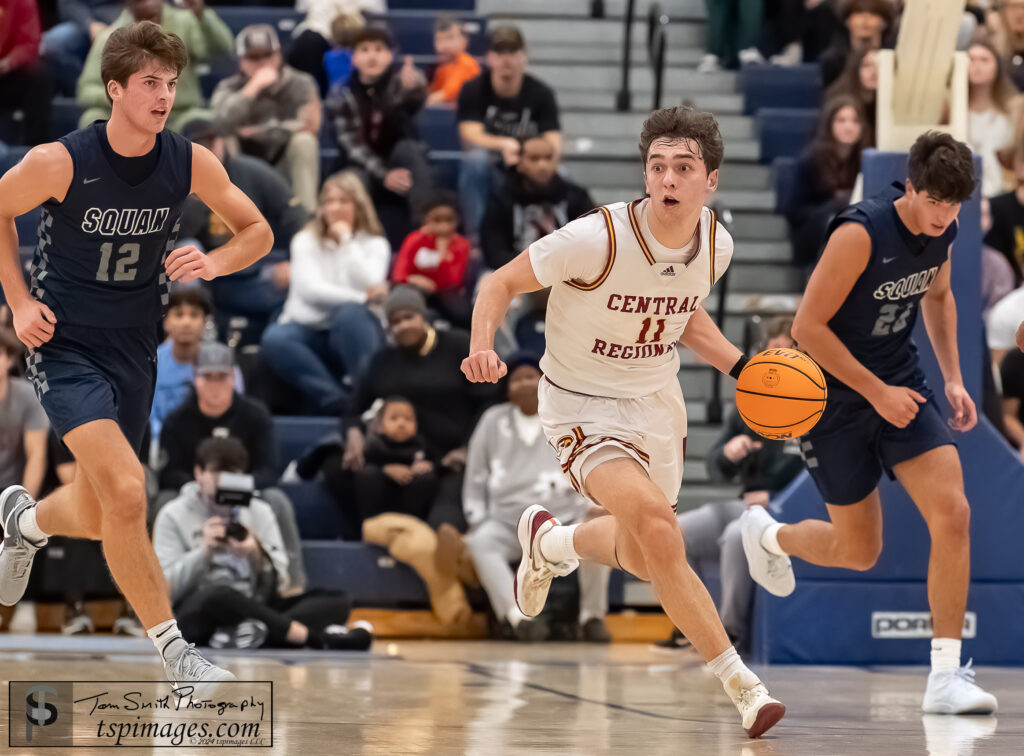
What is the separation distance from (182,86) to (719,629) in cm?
739

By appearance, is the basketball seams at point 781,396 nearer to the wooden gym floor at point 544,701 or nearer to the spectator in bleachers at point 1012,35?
the wooden gym floor at point 544,701

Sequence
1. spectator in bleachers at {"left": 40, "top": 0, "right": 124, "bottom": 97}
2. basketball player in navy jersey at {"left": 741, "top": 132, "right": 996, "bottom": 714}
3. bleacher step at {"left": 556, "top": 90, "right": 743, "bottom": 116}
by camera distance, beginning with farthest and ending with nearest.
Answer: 1. bleacher step at {"left": 556, "top": 90, "right": 743, "bottom": 116}
2. spectator in bleachers at {"left": 40, "top": 0, "right": 124, "bottom": 97}
3. basketball player in navy jersey at {"left": 741, "top": 132, "right": 996, "bottom": 714}

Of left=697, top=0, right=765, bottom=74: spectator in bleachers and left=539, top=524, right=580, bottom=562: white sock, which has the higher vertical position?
left=697, top=0, right=765, bottom=74: spectator in bleachers

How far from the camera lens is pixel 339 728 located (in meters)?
5.17

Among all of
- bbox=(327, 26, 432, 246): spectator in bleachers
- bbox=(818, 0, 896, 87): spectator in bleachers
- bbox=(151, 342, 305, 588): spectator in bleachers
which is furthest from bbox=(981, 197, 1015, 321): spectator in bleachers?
bbox=(151, 342, 305, 588): spectator in bleachers

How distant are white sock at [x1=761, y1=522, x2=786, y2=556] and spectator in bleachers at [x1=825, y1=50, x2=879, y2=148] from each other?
4754 millimetres

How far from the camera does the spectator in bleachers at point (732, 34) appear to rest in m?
12.5

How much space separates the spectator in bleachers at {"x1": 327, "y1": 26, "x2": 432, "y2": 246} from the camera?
425 inches

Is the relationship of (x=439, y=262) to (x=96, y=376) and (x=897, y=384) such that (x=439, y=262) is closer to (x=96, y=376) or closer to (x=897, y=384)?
(x=897, y=384)

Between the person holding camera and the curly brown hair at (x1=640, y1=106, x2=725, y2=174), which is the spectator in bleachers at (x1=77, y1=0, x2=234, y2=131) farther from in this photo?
the curly brown hair at (x1=640, y1=106, x2=725, y2=174)

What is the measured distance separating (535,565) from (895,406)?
155cm

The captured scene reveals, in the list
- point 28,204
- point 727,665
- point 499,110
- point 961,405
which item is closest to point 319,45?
point 499,110

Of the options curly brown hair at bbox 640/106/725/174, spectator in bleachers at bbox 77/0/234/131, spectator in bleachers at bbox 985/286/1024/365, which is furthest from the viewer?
spectator in bleachers at bbox 77/0/234/131

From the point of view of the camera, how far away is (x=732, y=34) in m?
12.8
